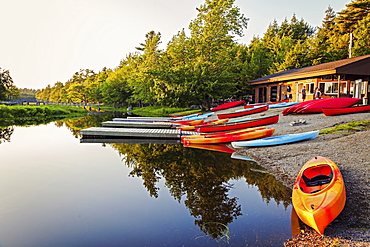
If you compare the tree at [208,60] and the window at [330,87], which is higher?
the tree at [208,60]

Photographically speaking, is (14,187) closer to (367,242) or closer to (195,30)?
(367,242)

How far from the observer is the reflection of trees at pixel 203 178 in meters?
4.72

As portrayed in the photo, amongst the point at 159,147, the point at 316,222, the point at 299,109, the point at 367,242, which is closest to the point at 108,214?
the point at 316,222

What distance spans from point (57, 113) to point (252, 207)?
114ft

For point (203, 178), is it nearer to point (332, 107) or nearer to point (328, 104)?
point (332, 107)


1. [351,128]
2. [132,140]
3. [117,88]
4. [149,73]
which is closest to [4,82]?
[117,88]

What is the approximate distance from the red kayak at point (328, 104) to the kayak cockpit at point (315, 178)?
35.0ft

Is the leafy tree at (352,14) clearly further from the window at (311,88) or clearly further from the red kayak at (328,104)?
the red kayak at (328,104)

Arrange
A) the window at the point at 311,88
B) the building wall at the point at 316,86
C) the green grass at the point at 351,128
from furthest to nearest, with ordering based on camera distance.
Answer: the window at the point at 311,88
the building wall at the point at 316,86
the green grass at the point at 351,128

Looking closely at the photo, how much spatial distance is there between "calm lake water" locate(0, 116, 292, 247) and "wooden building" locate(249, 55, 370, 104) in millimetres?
12302

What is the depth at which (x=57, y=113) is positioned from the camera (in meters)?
33.9

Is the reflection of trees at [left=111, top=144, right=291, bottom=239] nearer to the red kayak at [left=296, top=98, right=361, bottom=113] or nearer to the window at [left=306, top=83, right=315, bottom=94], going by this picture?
the red kayak at [left=296, top=98, right=361, bottom=113]

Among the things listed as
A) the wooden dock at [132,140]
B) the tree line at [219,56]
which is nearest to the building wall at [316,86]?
the tree line at [219,56]

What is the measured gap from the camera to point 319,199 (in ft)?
12.3
